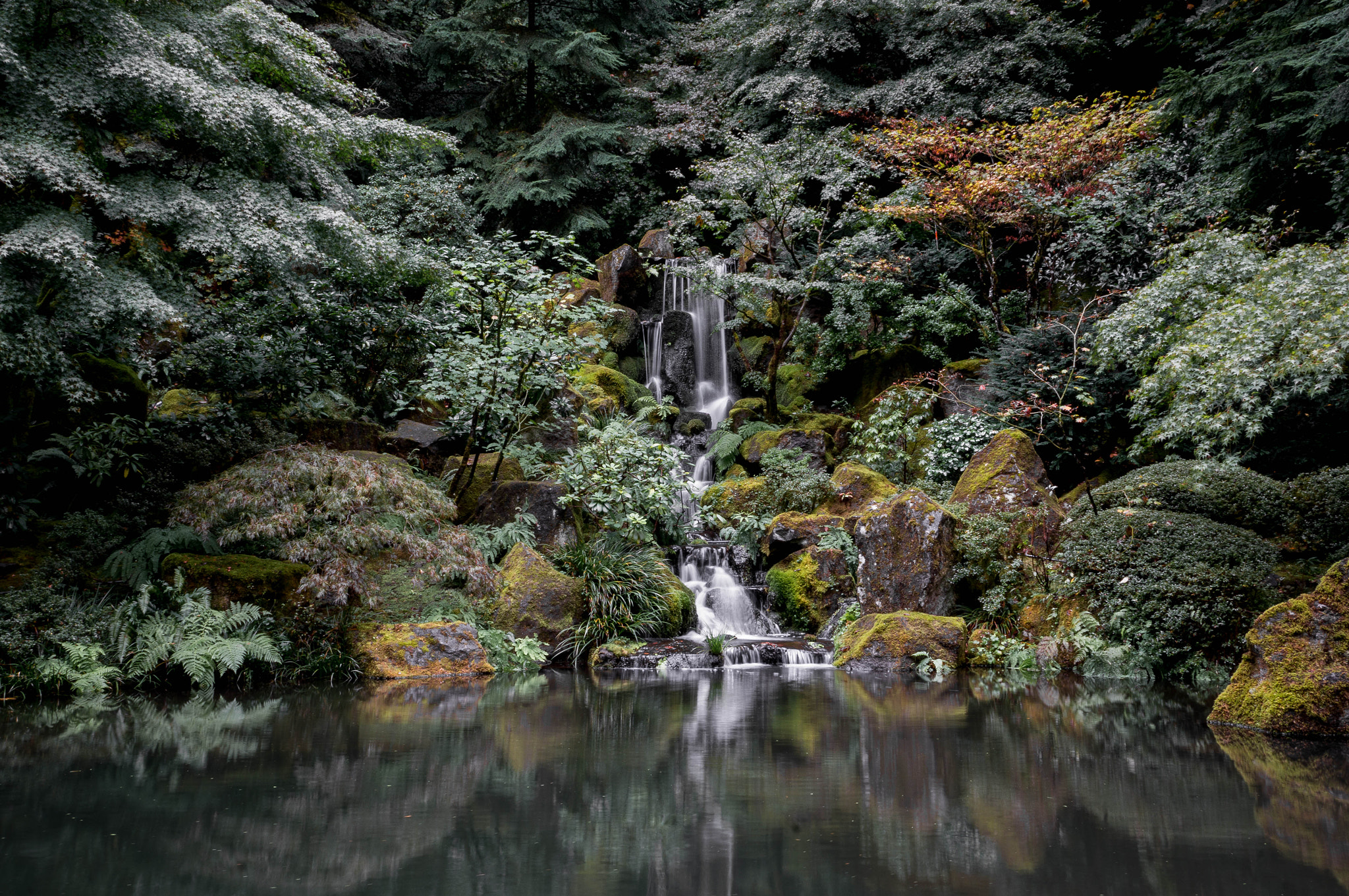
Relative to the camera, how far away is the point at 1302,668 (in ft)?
19.0

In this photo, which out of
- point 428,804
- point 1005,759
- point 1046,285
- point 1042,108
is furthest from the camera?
point 1046,285

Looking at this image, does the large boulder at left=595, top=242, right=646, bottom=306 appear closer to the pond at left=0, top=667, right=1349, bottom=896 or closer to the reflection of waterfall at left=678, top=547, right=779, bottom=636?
the reflection of waterfall at left=678, top=547, right=779, bottom=636

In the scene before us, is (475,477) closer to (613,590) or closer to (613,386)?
(613,590)

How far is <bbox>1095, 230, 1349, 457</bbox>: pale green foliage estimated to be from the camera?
7.36m

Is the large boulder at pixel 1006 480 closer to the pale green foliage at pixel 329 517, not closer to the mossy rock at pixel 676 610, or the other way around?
the mossy rock at pixel 676 610

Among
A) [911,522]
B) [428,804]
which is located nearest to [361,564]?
[428,804]

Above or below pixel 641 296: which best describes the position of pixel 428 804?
below

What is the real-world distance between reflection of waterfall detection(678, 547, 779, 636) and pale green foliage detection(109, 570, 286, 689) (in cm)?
557

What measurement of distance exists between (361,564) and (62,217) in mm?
3978

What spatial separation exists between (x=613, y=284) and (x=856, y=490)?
32.3ft

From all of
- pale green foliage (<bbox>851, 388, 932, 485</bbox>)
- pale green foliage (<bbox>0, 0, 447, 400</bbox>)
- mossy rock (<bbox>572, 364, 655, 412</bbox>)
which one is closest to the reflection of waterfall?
pale green foliage (<bbox>851, 388, 932, 485</bbox>)

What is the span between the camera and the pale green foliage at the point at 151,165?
7215 mm

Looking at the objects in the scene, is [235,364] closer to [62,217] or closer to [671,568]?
[62,217]

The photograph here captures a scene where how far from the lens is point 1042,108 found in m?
15.3
